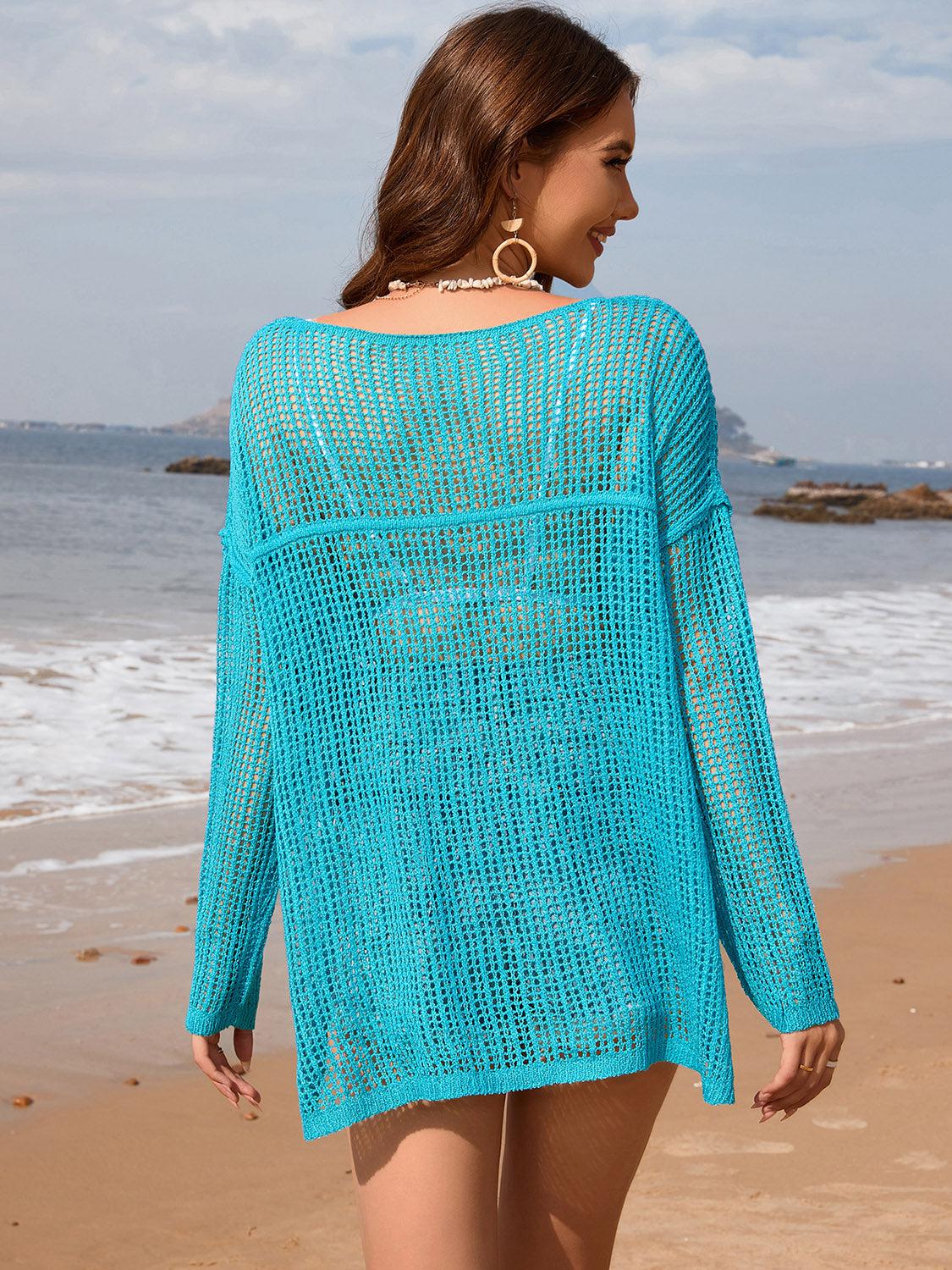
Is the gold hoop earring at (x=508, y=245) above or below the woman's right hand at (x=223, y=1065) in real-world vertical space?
above

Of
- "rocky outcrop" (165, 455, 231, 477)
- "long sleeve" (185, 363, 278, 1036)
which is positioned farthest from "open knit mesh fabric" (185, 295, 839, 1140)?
"rocky outcrop" (165, 455, 231, 477)

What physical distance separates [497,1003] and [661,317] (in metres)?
0.74

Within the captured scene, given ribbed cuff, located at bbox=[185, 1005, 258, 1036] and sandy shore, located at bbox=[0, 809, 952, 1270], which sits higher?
ribbed cuff, located at bbox=[185, 1005, 258, 1036]

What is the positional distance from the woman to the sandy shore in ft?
5.62

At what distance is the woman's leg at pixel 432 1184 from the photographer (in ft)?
4.89

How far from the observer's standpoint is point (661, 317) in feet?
4.93

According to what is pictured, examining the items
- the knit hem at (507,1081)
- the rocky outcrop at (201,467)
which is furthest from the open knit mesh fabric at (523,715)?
the rocky outcrop at (201,467)

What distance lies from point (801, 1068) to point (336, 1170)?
7.04ft

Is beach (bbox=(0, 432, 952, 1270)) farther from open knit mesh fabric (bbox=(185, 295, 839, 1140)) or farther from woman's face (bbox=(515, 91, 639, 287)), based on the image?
woman's face (bbox=(515, 91, 639, 287))

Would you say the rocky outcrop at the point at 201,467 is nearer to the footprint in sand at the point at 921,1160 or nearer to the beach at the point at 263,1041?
the beach at the point at 263,1041

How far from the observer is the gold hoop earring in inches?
62.1

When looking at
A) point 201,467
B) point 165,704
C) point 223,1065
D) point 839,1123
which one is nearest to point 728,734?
point 223,1065

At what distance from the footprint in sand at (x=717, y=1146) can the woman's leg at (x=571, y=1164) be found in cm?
188

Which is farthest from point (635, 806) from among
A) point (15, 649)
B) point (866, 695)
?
point (15, 649)
